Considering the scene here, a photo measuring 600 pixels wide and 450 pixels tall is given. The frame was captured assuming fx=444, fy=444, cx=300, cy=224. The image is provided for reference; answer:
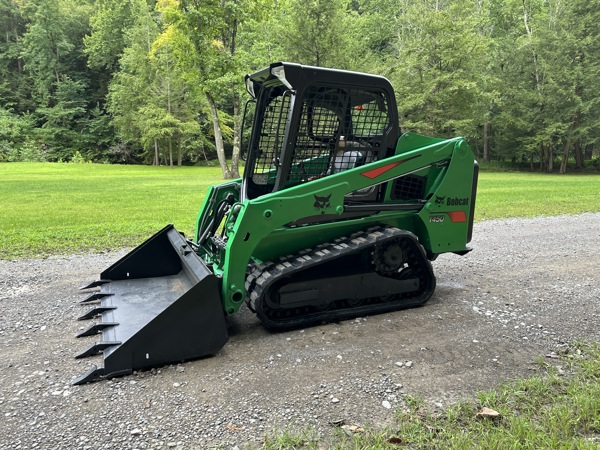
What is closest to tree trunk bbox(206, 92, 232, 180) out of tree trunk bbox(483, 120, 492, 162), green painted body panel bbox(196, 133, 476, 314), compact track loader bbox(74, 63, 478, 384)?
green painted body panel bbox(196, 133, 476, 314)

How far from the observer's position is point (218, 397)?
2900 mm

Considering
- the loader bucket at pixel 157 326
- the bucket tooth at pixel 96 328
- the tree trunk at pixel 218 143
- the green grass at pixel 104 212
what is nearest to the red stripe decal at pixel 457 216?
the loader bucket at pixel 157 326

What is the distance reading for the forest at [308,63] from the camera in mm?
23656

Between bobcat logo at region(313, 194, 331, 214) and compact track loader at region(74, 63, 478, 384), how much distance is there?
11mm

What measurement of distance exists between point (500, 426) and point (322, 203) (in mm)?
2216

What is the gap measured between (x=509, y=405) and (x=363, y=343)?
1217 millimetres

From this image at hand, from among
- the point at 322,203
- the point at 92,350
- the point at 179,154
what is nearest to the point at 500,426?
the point at 322,203

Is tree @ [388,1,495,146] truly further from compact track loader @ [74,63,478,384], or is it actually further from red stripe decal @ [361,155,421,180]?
red stripe decal @ [361,155,421,180]

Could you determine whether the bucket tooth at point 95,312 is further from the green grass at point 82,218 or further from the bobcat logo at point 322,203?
the green grass at point 82,218

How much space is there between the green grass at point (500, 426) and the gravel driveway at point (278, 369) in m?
0.12

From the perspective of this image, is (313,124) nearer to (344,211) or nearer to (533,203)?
(344,211)

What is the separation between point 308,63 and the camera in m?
31.0

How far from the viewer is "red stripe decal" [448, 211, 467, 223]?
4.75 metres

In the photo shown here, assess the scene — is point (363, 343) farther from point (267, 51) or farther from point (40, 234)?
point (267, 51)
